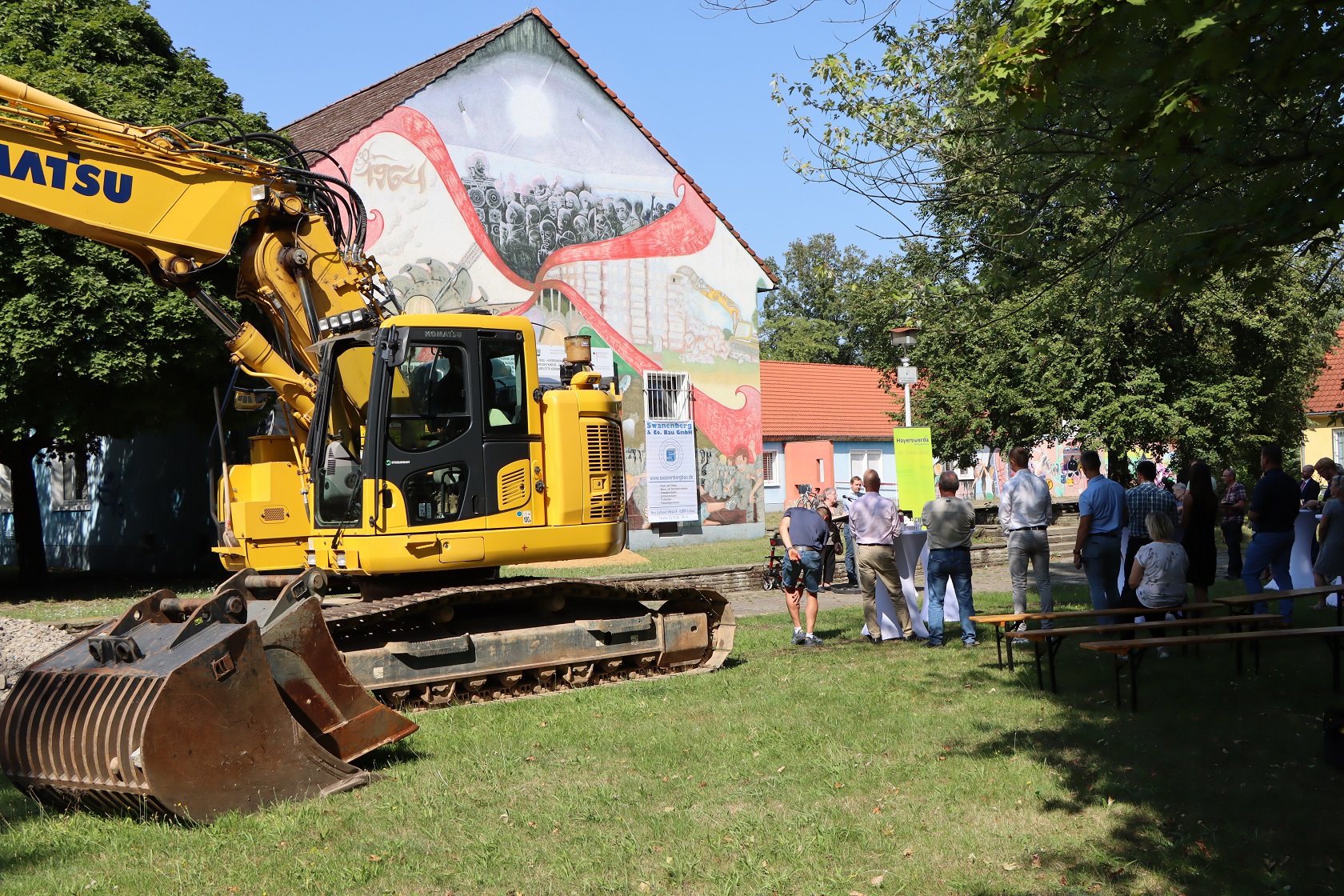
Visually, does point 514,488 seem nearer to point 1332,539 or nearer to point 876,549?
point 876,549

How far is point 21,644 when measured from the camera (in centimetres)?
1146

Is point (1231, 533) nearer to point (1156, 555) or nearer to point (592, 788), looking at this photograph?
point (1156, 555)

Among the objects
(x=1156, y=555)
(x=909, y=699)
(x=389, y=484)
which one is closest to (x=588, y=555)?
(x=389, y=484)

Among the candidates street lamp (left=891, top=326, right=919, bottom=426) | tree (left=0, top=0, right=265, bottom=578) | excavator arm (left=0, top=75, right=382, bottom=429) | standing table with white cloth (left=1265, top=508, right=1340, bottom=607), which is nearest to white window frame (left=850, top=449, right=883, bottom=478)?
street lamp (left=891, top=326, right=919, bottom=426)

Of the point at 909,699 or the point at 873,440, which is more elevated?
the point at 873,440

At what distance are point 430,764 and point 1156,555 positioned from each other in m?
6.10

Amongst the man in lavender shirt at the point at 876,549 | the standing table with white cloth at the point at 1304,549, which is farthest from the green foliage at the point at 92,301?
the standing table with white cloth at the point at 1304,549

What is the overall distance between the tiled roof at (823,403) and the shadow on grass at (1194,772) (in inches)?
1299

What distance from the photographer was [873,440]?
4484 cm

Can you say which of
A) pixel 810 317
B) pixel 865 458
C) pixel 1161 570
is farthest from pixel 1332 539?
pixel 810 317

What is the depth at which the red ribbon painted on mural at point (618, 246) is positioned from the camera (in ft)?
75.8

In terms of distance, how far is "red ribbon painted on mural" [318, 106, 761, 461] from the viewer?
75.8 feet

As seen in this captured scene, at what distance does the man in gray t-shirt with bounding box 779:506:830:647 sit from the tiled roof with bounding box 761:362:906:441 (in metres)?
29.7

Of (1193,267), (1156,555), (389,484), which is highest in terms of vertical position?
(1193,267)
